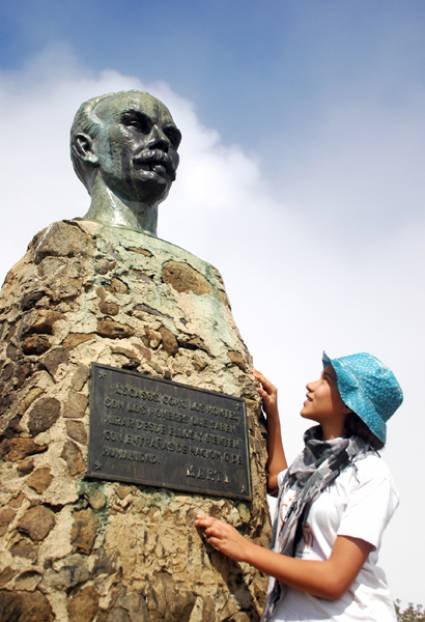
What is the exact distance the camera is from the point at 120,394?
11.3 feet

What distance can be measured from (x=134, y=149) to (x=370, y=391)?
2259 millimetres

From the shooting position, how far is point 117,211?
4.46 meters

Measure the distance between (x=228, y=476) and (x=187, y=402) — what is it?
424 millimetres

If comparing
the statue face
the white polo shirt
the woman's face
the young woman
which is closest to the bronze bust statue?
the statue face

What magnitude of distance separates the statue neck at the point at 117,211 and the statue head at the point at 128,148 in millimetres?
19

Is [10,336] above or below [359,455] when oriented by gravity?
above

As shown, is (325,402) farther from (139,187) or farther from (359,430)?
(139,187)

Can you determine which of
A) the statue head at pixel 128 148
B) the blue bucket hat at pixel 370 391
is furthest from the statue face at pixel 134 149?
the blue bucket hat at pixel 370 391

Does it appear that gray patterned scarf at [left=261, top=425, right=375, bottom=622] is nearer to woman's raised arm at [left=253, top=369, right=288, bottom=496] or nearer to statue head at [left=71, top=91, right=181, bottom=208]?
woman's raised arm at [left=253, top=369, right=288, bottom=496]

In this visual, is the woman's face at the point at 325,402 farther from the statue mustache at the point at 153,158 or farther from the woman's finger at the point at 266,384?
the statue mustache at the point at 153,158

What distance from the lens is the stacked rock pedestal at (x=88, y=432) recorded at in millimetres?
2914

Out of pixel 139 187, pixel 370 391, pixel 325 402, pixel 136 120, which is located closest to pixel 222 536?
pixel 325 402

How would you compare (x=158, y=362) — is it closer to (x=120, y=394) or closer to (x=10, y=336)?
(x=120, y=394)

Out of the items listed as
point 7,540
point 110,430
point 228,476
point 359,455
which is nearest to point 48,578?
point 7,540
